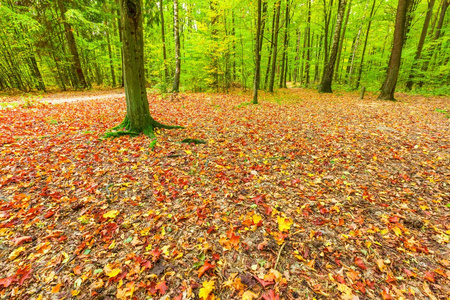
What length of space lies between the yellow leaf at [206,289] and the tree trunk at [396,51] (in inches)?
553

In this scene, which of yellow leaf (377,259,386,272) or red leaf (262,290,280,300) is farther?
yellow leaf (377,259,386,272)

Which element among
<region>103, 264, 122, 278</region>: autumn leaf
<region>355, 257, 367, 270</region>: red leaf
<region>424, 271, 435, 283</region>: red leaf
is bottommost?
<region>103, 264, 122, 278</region>: autumn leaf

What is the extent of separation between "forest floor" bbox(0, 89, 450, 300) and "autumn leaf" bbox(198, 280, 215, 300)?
13 mm

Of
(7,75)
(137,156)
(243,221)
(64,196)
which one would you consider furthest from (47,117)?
(7,75)

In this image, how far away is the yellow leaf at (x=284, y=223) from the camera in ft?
9.71

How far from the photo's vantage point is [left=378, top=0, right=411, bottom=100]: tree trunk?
1002cm

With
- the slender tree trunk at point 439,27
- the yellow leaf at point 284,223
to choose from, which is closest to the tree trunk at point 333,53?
the slender tree trunk at point 439,27

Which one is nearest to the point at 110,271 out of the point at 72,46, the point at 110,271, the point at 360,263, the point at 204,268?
the point at 110,271

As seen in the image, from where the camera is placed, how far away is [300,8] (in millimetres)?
17250

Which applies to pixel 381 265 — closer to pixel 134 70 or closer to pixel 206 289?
pixel 206 289

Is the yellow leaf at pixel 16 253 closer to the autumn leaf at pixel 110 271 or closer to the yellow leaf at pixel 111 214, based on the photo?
the yellow leaf at pixel 111 214

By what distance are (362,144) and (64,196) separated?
24.9 feet

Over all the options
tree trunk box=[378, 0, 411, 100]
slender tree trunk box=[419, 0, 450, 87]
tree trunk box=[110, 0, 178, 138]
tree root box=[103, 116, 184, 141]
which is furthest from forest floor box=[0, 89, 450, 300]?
slender tree trunk box=[419, 0, 450, 87]

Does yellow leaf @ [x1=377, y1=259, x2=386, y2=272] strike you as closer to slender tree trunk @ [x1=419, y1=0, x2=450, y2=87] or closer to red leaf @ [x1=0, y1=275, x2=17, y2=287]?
red leaf @ [x1=0, y1=275, x2=17, y2=287]
